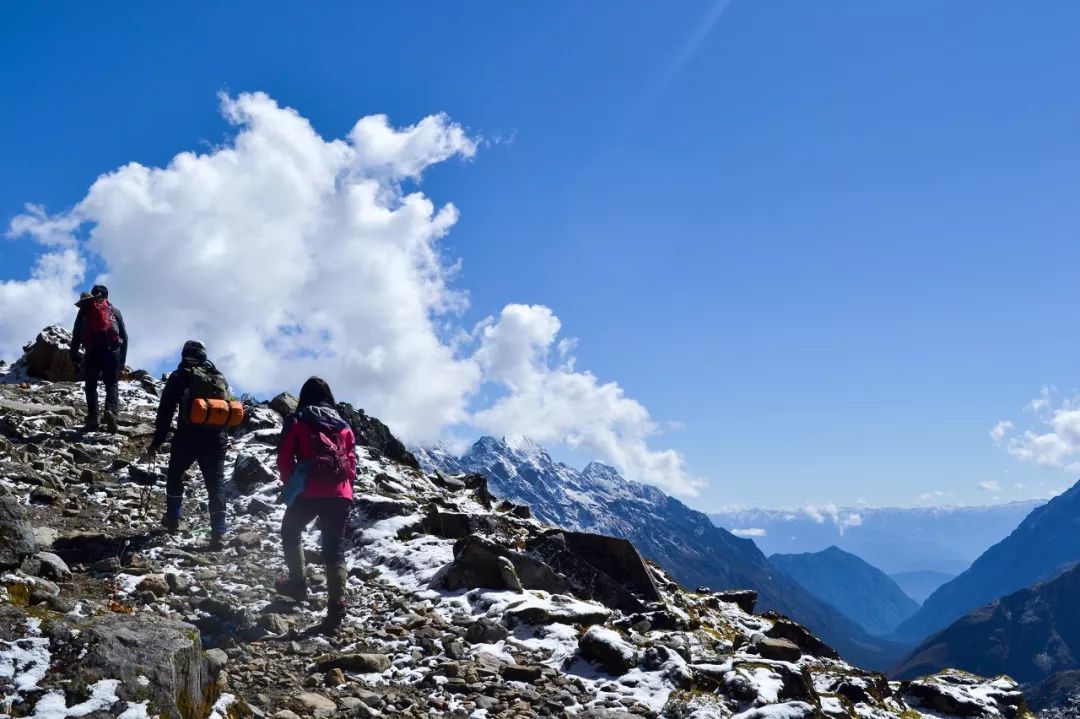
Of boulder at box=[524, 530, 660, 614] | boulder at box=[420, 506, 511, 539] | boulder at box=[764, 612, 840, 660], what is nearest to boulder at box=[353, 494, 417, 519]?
boulder at box=[420, 506, 511, 539]

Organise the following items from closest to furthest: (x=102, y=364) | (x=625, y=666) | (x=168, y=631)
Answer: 1. (x=168, y=631)
2. (x=625, y=666)
3. (x=102, y=364)

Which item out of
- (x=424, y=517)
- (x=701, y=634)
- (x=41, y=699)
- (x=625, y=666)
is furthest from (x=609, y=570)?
(x=41, y=699)

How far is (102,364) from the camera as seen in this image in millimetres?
21172

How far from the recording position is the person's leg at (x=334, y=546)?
11594 millimetres

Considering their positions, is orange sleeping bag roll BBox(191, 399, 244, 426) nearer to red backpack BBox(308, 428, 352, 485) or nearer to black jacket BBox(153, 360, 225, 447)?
black jacket BBox(153, 360, 225, 447)

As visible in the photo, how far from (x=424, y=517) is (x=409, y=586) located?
13.2ft

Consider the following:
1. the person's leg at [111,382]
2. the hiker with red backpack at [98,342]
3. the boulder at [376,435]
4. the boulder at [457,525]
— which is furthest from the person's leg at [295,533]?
the boulder at [376,435]

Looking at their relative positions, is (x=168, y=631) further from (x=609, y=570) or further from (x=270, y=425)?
(x=270, y=425)

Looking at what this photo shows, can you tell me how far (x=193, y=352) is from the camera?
1505cm

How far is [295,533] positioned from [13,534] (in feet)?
13.4

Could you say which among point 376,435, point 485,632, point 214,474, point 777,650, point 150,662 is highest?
point 376,435

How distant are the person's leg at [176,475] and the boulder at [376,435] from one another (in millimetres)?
14413

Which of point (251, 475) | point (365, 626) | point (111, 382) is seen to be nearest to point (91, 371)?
point (111, 382)

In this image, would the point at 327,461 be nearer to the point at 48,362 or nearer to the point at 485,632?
the point at 485,632
